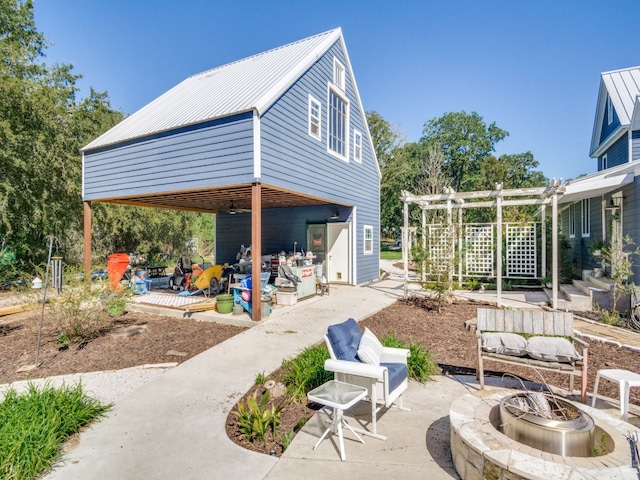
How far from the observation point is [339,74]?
440 inches

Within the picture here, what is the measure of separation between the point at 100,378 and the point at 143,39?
42.2 feet

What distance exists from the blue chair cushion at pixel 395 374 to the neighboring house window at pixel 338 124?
25.9 ft

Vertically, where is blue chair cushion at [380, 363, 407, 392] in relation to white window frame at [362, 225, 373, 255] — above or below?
below

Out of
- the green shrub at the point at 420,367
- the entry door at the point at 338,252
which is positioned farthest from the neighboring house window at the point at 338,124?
the green shrub at the point at 420,367

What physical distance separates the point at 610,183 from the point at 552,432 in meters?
7.87

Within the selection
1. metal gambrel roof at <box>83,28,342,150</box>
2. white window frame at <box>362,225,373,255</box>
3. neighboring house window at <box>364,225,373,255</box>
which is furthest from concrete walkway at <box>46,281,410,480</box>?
neighboring house window at <box>364,225,373,255</box>

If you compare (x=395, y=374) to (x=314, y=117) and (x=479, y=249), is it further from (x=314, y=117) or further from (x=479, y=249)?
(x=479, y=249)

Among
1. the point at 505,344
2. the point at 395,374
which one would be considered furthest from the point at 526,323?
the point at 395,374

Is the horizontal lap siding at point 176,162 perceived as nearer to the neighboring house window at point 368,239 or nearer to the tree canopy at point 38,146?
the tree canopy at point 38,146

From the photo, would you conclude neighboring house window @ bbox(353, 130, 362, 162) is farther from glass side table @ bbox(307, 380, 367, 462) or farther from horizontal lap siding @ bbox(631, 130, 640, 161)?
glass side table @ bbox(307, 380, 367, 462)

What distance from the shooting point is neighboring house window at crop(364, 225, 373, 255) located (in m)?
12.9

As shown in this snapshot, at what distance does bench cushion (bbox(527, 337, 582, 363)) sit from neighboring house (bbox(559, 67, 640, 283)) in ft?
18.3

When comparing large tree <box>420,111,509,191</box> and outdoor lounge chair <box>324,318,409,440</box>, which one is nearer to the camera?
outdoor lounge chair <box>324,318,409,440</box>

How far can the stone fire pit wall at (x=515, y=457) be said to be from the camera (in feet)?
6.50
